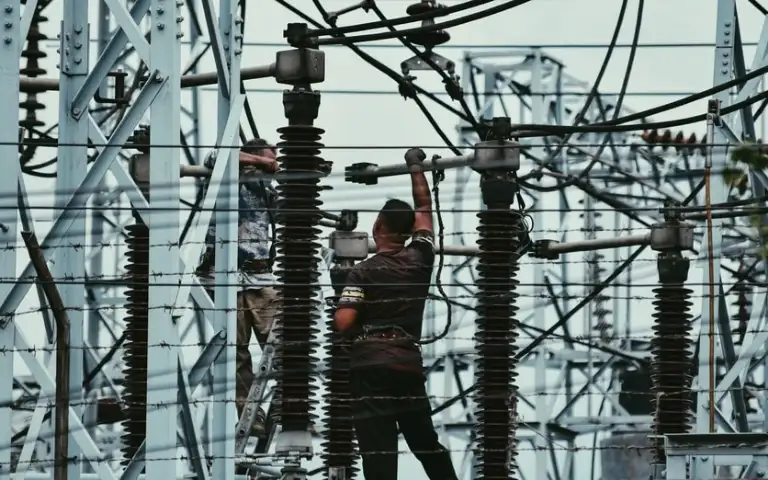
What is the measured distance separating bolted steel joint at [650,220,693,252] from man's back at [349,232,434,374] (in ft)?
5.25

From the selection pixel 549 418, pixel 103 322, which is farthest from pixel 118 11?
pixel 549 418

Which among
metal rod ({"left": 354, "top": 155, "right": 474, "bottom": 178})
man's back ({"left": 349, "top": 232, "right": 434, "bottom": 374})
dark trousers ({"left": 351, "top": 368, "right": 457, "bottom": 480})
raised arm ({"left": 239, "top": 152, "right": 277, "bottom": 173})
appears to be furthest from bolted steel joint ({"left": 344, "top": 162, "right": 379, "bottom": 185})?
raised arm ({"left": 239, "top": 152, "right": 277, "bottom": 173})

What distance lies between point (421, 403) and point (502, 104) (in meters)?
11.9

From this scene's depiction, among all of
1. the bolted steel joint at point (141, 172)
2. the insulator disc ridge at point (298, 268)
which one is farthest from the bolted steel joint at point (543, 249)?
the bolted steel joint at point (141, 172)

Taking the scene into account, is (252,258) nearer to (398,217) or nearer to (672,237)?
(398,217)

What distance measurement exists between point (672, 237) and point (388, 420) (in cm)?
202

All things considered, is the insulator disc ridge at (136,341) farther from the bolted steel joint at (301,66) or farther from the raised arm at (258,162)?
the raised arm at (258,162)

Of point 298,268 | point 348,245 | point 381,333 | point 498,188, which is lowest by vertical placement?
point 381,333

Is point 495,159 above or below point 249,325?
above

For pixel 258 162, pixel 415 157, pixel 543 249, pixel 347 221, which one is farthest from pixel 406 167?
pixel 543 249

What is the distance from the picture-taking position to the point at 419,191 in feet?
31.3

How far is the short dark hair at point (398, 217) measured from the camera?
9.57 metres

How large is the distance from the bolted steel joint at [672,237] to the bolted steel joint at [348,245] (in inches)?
64.4

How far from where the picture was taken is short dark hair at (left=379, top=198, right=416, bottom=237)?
957cm
